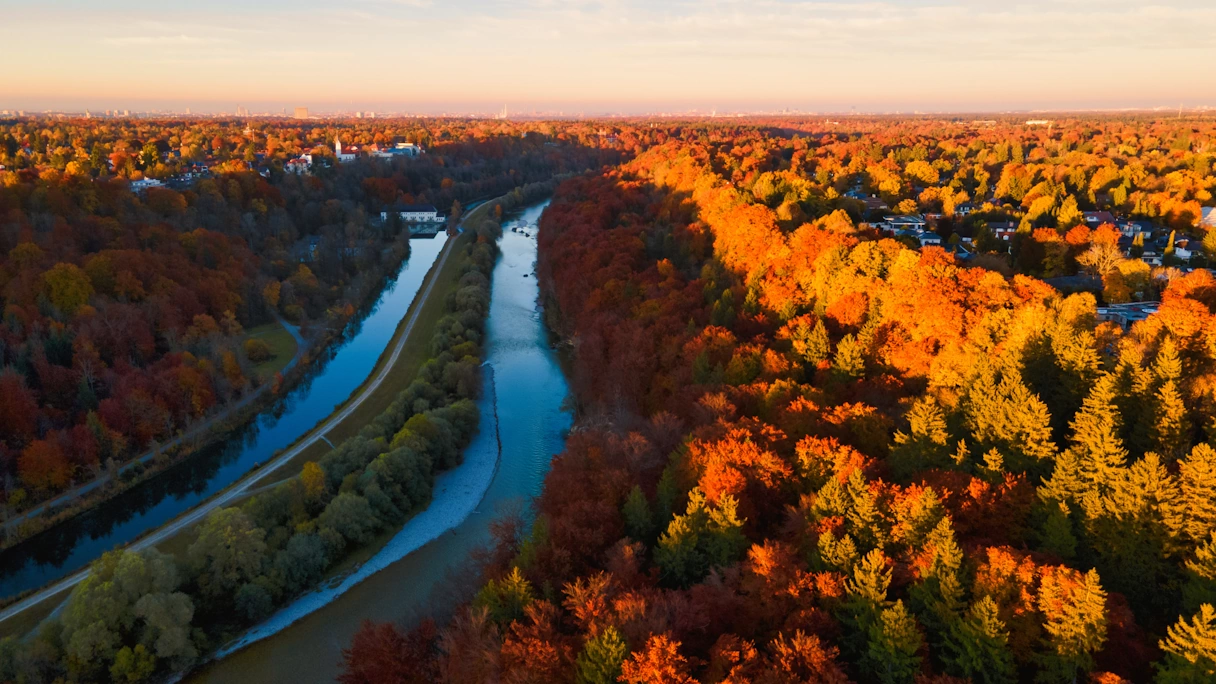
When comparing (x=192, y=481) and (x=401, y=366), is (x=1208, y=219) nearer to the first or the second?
(x=401, y=366)

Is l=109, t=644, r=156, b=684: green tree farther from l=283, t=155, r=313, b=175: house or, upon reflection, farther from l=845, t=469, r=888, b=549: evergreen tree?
l=283, t=155, r=313, b=175: house

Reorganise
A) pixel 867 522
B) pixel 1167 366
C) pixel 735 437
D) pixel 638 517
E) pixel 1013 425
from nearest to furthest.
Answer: pixel 867 522 < pixel 1013 425 < pixel 1167 366 < pixel 638 517 < pixel 735 437

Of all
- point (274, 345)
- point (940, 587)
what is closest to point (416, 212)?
point (274, 345)

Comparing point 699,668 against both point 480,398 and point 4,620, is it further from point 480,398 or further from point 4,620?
point 480,398

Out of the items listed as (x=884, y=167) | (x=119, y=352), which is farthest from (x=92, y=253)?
(x=884, y=167)

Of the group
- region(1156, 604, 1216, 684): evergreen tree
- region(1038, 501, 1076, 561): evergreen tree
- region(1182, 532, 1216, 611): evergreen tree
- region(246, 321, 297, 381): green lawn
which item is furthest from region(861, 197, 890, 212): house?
region(1156, 604, 1216, 684): evergreen tree

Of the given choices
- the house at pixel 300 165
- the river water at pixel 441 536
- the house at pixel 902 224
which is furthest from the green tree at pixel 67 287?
the house at pixel 902 224
